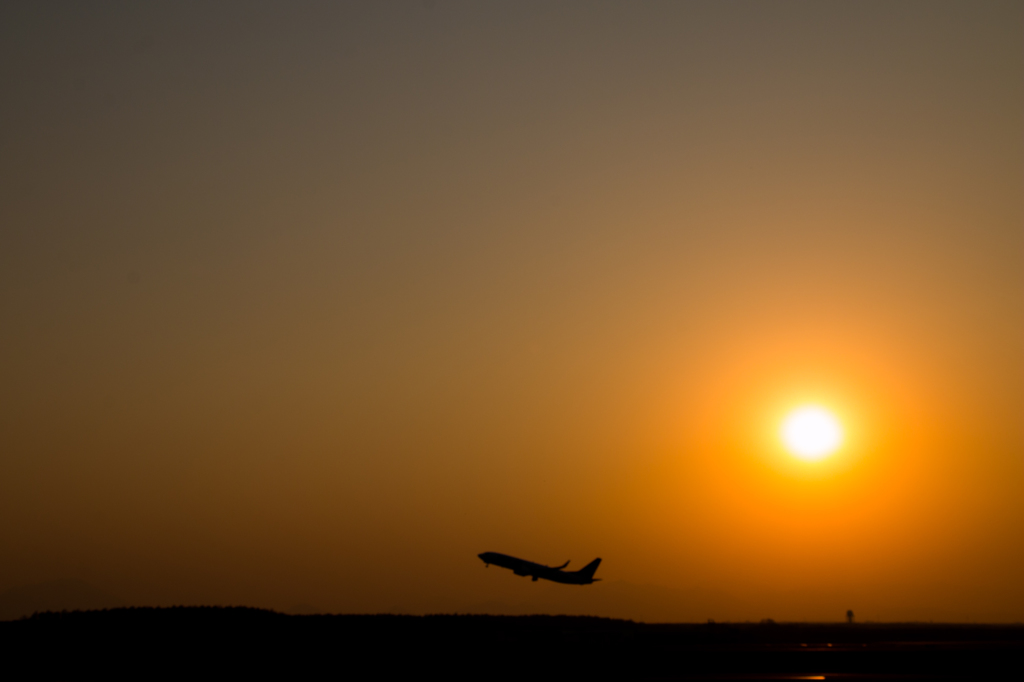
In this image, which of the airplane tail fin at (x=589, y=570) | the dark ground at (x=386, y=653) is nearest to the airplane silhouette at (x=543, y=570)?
the airplane tail fin at (x=589, y=570)

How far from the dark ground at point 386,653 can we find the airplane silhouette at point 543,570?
87.1ft

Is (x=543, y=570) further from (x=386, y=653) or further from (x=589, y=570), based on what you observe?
(x=386, y=653)

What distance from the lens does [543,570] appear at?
116188mm

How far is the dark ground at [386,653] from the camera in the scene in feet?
179

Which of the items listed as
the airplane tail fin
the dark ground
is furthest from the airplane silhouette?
the dark ground

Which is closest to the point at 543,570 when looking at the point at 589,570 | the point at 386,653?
the point at 589,570

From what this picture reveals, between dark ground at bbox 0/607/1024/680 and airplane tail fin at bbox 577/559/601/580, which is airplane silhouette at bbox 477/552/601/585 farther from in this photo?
dark ground at bbox 0/607/1024/680

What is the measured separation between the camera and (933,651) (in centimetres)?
7750

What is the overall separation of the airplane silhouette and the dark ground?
26.6 meters

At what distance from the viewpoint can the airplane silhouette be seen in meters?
116

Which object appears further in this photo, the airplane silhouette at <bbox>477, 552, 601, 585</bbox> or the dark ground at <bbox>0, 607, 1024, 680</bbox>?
the airplane silhouette at <bbox>477, 552, 601, 585</bbox>

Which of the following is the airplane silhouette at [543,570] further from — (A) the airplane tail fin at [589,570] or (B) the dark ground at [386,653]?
(B) the dark ground at [386,653]

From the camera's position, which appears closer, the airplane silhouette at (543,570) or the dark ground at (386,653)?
the dark ground at (386,653)

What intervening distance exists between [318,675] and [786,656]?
38041 mm
